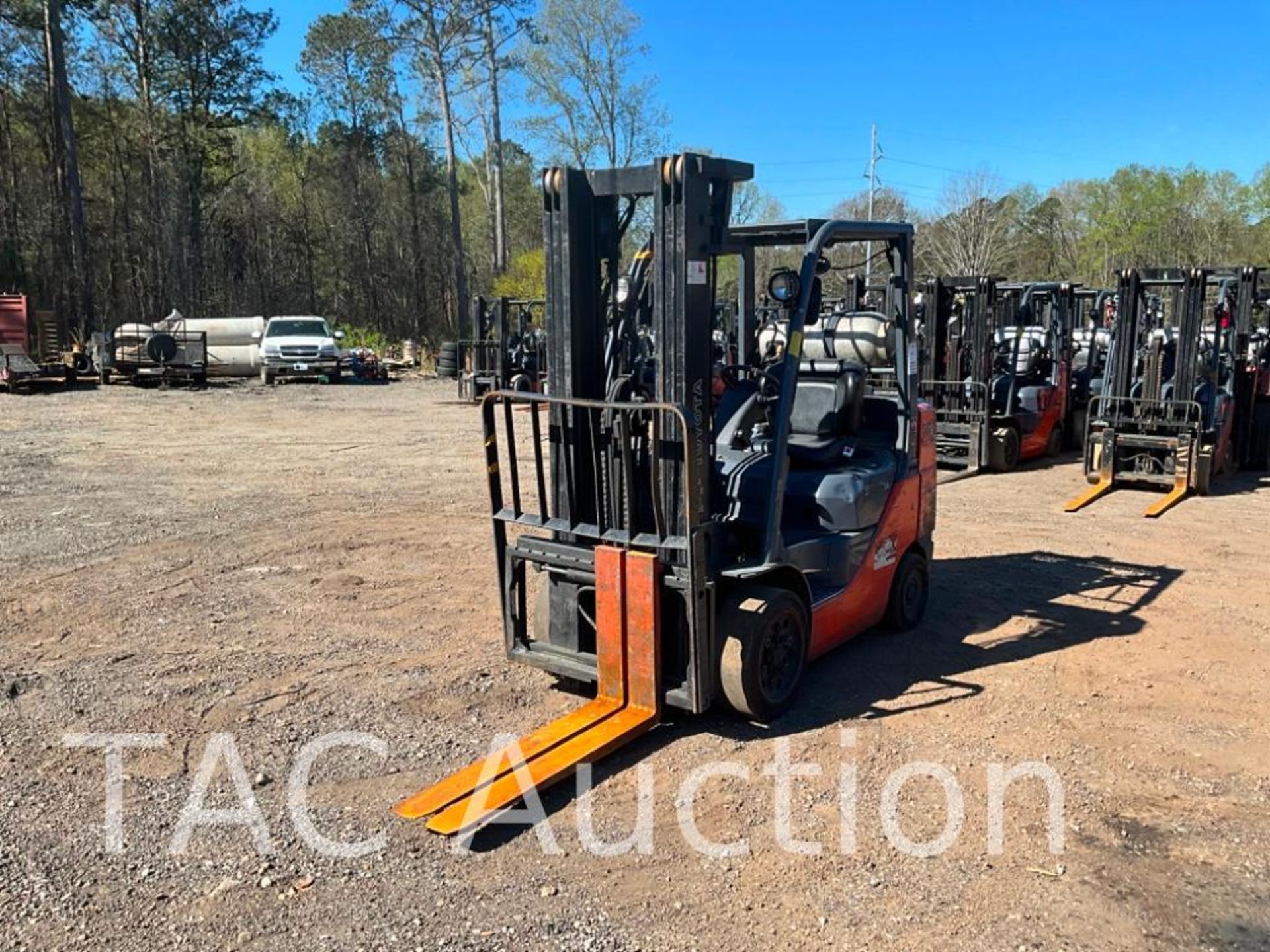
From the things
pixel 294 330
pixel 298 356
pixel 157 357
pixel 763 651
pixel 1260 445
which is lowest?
pixel 1260 445

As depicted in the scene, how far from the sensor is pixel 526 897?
3.53 metres

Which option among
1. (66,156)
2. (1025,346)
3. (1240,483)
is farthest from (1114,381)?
(66,156)

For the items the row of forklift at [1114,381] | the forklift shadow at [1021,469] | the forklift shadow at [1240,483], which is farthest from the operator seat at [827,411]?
the forklift shadow at [1240,483]

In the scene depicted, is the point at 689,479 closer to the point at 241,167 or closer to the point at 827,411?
the point at 827,411

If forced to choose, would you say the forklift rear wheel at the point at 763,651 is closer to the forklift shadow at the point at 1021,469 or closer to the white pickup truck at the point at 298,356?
the forklift shadow at the point at 1021,469

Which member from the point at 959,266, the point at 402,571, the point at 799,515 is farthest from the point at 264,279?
the point at 799,515

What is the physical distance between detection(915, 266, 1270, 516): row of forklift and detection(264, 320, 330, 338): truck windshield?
20.5 m

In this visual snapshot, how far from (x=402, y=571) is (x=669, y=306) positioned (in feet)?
13.6

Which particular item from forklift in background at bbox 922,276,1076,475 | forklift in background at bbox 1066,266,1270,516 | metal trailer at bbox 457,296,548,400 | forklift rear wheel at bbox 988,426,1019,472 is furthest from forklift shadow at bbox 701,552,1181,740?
metal trailer at bbox 457,296,548,400

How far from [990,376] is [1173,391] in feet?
7.39

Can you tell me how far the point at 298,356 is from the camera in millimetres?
28984

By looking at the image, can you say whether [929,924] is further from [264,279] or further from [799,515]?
[264,279]

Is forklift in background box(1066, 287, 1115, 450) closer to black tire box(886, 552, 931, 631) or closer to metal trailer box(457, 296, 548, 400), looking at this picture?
black tire box(886, 552, 931, 631)

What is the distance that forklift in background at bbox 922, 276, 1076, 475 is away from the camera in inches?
532
